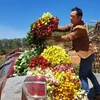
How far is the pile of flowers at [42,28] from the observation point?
Result: 5934 mm

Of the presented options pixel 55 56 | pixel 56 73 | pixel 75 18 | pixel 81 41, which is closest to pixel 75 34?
pixel 81 41

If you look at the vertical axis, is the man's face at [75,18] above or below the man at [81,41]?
above

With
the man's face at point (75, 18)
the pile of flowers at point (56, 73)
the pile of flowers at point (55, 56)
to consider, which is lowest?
the pile of flowers at point (56, 73)

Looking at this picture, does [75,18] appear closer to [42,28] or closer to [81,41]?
[81,41]

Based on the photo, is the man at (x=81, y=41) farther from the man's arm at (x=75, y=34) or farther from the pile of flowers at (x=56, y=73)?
the pile of flowers at (x=56, y=73)

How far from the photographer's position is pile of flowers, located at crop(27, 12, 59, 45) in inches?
234

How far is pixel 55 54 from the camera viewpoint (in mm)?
5730

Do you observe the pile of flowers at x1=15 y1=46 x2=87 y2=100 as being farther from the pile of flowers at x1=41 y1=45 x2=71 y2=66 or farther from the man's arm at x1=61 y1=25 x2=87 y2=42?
the man's arm at x1=61 y1=25 x2=87 y2=42

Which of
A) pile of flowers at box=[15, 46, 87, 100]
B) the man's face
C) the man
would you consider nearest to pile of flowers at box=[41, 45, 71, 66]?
pile of flowers at box=[15, 46, 87, 100]

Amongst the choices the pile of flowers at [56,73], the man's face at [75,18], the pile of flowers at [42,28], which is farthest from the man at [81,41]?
the pile of flowers at [56,73]

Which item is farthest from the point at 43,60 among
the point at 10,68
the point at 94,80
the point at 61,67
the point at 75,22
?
the point at 94,80

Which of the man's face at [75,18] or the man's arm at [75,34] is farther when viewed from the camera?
the man's face at [75,18]

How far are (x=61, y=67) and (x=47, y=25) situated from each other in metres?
0.93

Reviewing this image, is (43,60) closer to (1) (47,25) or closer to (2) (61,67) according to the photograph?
(2) (61,67)
